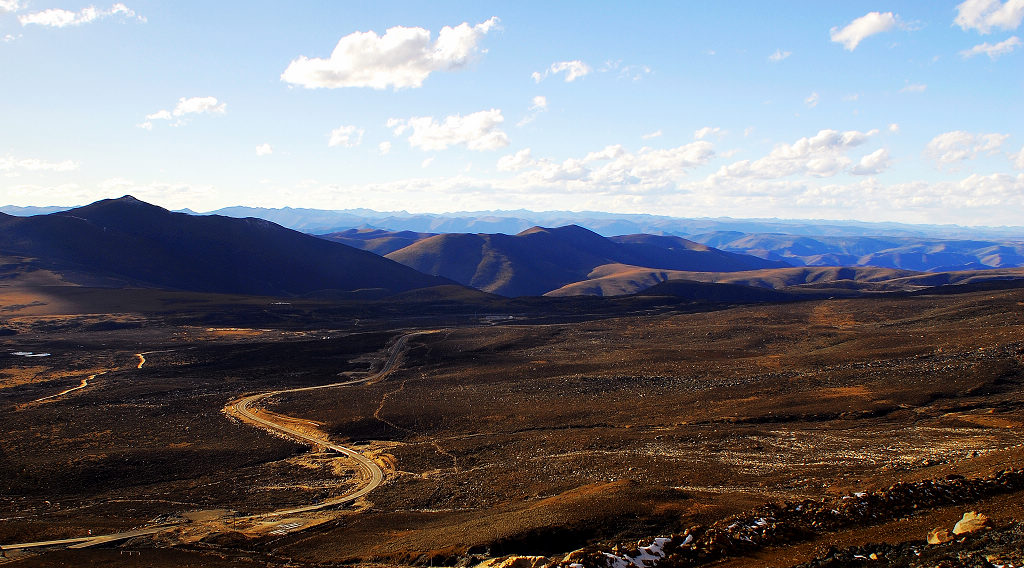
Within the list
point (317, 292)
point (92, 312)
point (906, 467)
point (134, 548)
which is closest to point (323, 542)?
point (134, 548)

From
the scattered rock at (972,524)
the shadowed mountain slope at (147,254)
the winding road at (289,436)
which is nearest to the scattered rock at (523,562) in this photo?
the scattered rock at (972,524)

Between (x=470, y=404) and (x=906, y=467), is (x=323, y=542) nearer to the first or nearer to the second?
(x=906, y=467)

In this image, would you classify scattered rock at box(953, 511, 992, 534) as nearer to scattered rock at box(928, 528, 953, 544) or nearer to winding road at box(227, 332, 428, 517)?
scattered rock at box(928, 528, 953, 544)

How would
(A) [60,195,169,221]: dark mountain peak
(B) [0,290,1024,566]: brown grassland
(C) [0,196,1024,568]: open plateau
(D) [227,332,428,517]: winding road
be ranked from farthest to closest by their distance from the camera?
(A) [60,195,169,221]: dark mountain peak → (D) [227,332,428,517]: winding road → (B) [0,290,1024,566]: brown grassland → (C) [0,196,1024,568]: open plateau

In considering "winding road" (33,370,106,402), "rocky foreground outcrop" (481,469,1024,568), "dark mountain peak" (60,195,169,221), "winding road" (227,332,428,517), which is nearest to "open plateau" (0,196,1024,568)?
"rocky foreground outcrop" (481,469,1024,568)

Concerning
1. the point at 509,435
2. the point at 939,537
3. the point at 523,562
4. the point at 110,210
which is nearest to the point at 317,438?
the point at 509,435

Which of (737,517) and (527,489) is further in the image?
(527,489)

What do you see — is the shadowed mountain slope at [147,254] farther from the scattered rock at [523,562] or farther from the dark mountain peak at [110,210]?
the scattered rock at [523,562]
